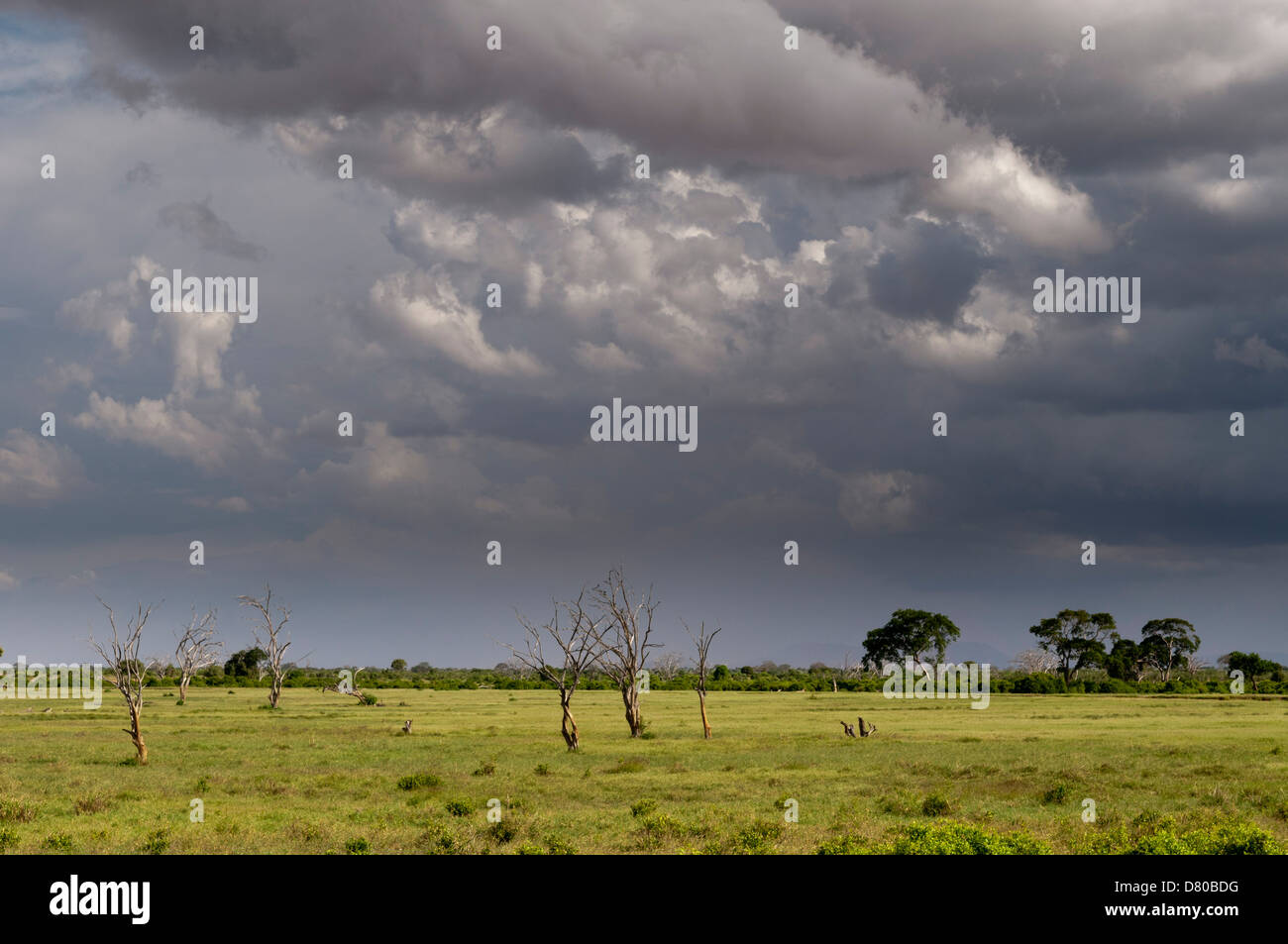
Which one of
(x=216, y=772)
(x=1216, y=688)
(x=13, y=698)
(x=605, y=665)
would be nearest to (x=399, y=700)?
(x=13, y=698)

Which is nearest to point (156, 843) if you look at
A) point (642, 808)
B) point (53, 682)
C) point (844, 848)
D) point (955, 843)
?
point (642, 808)

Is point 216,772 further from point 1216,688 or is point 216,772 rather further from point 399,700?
point 1216,688

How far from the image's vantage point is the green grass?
23.5m

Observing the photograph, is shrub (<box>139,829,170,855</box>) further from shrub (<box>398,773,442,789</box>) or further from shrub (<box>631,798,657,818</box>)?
shrub (<box>631,798,657,818</box>)

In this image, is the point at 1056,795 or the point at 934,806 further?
the point at 1056,795

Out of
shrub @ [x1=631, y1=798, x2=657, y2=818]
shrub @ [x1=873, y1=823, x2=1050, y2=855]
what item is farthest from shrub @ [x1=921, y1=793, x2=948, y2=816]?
shrub @ [x1=873, y1=823, x2=1050, y2=855]

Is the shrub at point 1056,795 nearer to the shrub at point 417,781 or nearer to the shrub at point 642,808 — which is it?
the shrub at point 642,808

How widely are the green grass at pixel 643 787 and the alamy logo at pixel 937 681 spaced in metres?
52.0

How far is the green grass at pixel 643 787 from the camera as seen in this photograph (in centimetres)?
2355

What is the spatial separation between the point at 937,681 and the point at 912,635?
2166 centimetres

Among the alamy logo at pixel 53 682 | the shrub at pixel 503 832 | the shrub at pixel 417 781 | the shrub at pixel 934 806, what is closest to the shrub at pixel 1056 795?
the shrub at pixel 934 806
